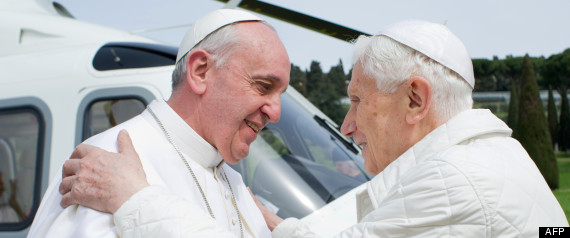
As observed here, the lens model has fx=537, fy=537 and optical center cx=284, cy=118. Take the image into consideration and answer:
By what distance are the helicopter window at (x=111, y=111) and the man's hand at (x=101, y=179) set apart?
2.00m

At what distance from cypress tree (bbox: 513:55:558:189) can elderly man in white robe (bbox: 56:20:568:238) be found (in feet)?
72.2

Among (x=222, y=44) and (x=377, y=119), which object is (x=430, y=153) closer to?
(x=377, y=119)

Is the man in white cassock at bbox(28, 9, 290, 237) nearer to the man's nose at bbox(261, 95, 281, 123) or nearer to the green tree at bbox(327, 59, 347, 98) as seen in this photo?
the man's nose at bbox(261, 95, 281, 123)

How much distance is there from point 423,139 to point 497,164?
0.28 metres

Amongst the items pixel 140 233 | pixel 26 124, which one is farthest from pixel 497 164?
pixel 26 124

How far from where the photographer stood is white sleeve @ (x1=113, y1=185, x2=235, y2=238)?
5.05 ft

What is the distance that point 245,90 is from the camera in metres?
1.98

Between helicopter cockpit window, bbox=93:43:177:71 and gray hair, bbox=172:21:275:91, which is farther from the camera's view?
helicopter cockpit window, bbox=93:43:177:71

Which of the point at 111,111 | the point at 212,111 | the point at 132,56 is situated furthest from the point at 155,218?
the point at 132,56

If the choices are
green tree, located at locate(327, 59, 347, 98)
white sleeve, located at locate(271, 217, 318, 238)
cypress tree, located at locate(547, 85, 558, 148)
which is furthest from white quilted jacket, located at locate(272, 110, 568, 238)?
cypress tree, located at locate(547, 85, 558, 148)

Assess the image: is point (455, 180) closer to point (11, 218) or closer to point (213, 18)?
point (213, 18)

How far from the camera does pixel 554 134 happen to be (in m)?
40.3

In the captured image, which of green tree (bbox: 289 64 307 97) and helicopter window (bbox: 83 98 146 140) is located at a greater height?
helicopter window (bbox: 83 98 146 140)

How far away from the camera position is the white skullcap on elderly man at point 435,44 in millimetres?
1741
